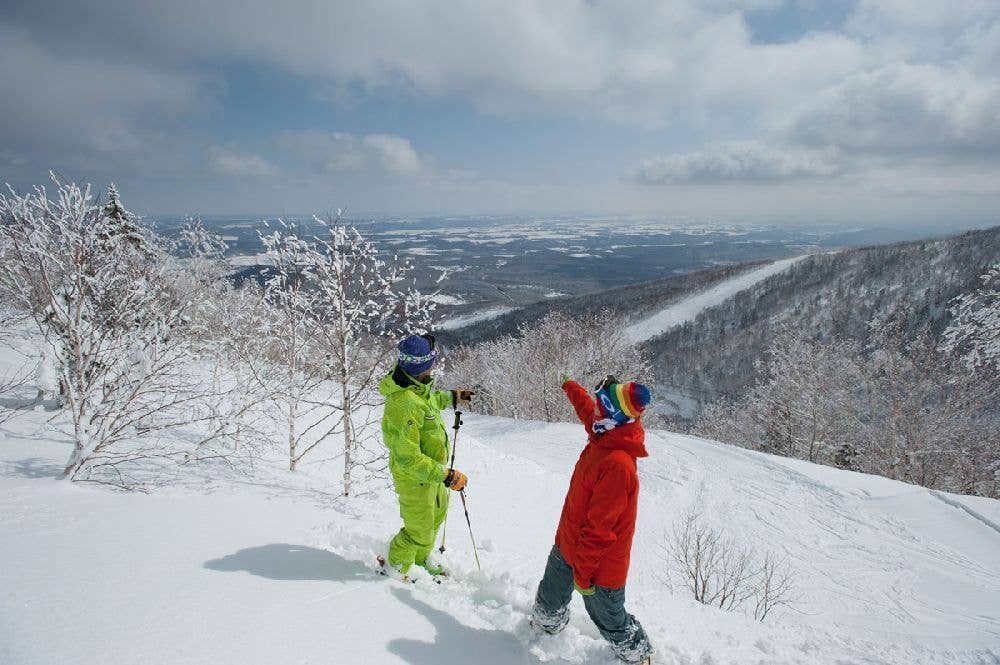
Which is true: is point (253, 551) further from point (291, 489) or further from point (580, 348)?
point (580, 348)

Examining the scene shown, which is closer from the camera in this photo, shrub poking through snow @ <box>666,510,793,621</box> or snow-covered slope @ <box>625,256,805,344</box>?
shrub poking through snow @ <box>666,510,793,621</box>

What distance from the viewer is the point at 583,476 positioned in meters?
3.39

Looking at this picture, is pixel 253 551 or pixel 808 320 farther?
pixel 808 320

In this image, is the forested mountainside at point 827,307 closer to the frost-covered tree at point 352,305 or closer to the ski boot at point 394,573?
the frost-covered tree at point 352,305

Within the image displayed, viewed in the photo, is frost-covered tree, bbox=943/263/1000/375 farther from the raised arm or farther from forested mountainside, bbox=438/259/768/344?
forested mountainside, bbox=438/259/768/344

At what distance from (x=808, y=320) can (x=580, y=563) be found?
8339 cm

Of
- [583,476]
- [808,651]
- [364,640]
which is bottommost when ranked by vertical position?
[808,651]

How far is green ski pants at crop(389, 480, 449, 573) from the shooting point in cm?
395

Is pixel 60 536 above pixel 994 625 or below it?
above

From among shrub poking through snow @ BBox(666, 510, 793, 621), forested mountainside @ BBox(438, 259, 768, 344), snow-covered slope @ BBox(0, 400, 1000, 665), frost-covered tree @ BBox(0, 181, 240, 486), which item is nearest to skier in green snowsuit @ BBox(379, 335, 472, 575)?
snow-covered slope @ BBox(0, 400, 1000, 665)

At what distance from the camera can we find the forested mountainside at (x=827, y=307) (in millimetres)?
61750

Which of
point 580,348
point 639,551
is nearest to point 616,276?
point 580,348

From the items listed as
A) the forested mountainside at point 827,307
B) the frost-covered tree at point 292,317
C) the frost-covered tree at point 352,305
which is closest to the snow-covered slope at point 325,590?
the frost-covered tree at point 292,317

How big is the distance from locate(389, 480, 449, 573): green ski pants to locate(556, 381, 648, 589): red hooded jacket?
124 cm
